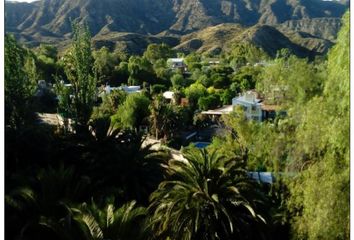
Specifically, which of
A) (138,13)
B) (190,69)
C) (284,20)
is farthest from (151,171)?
(284,20)

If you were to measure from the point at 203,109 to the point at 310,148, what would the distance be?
962 inches

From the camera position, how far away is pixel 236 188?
364 inches

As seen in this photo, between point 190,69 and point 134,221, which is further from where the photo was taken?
point 190,69

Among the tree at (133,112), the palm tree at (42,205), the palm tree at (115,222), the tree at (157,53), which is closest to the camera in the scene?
the palm tree at (115,222)

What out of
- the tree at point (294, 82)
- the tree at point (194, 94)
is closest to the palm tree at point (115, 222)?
the tree at point (294, 82)

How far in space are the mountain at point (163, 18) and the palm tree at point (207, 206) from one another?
212 ft

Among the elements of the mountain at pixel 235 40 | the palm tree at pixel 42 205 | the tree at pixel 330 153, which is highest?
the tree at pixel 330 153

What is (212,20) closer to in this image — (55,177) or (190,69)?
(190,69)

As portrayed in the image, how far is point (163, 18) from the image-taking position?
132625 mm

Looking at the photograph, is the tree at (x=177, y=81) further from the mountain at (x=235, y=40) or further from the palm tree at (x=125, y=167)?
the mountain at (x=235, y=40)

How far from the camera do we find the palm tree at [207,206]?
890cm

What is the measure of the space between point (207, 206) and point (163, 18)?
127m

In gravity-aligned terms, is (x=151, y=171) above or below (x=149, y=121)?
above

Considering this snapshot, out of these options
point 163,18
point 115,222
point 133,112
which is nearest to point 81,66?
point 115,222
